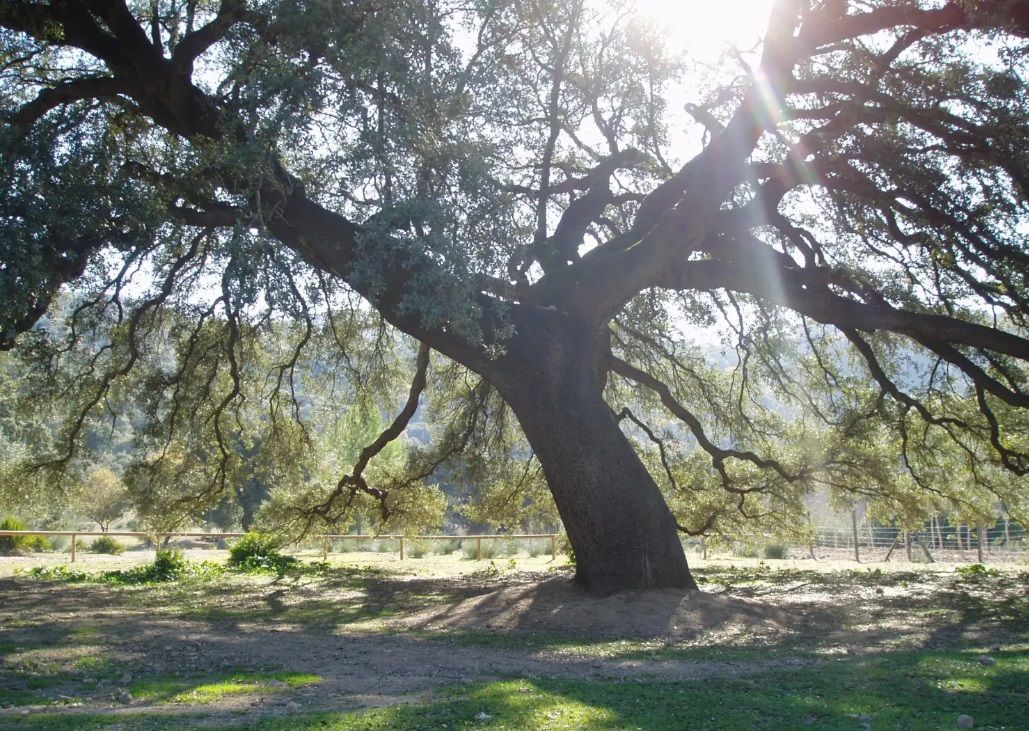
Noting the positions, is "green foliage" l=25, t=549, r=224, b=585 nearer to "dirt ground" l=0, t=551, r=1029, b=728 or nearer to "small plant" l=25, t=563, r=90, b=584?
"small plant" l=25, t=563, r=90, b=584

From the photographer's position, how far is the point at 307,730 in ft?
14.0

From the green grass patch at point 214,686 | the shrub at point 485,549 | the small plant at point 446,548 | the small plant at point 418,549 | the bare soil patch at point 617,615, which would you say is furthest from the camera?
the small plant at point 446,548

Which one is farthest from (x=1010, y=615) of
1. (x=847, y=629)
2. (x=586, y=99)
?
(x=586, y=99)

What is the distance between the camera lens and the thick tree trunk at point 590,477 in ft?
34.1

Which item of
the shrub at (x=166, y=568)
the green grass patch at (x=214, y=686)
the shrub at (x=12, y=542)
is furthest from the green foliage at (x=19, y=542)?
the green grass patch at (x=214, y=686)

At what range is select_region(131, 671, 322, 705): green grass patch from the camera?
17.6 feet

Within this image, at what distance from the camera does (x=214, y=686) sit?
5.72 m

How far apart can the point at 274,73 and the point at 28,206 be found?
2571mm

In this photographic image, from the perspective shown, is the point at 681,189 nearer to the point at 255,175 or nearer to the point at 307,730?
the point at 255,175

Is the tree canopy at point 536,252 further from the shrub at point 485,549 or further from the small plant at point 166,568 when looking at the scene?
the shrub at point 485,549

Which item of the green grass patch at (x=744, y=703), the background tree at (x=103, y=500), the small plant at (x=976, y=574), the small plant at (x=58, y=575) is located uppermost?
the background tree at (x=103, y=500)

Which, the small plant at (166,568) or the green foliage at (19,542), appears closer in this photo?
the small plant at (166,568)

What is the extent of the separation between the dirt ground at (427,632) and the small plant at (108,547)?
11.3 m

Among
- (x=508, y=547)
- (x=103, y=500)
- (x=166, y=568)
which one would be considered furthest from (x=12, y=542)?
(x=508, y=547)
